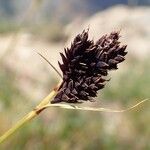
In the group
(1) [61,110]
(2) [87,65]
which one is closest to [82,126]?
(1) [61,110]

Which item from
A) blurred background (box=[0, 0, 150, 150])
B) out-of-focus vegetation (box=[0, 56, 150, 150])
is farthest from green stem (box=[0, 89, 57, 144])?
out-of-focus vegetation (box=[0, 56, 150, 150])

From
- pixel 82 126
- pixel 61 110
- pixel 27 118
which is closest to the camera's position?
pixel 27 118

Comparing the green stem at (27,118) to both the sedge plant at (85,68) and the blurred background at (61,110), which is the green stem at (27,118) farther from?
the blurred background at (61,110)

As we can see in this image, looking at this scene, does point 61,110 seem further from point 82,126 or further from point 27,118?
point 27,118

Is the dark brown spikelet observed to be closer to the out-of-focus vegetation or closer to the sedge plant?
the sedge plant

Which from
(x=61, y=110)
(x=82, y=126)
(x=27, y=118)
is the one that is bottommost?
(x=82, y=126)

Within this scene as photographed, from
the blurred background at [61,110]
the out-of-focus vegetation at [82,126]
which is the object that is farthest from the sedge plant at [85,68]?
the out-of-focus vegetation at [82,126]

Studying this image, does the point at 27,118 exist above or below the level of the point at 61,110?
above

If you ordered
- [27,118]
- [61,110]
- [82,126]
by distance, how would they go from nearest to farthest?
[27,118]
[82,126]
[61,110]
